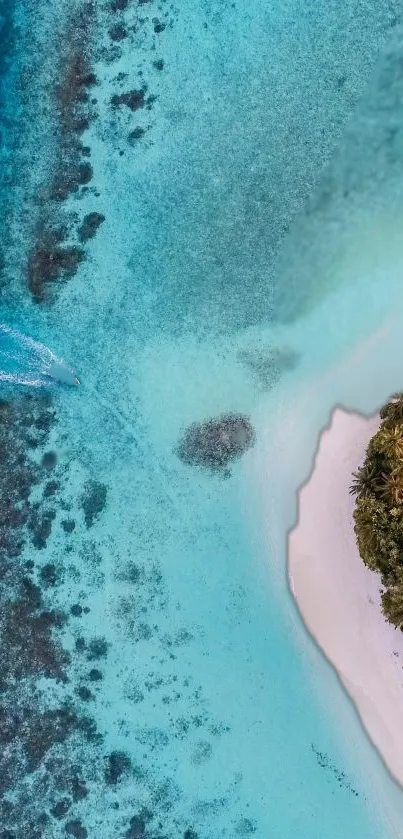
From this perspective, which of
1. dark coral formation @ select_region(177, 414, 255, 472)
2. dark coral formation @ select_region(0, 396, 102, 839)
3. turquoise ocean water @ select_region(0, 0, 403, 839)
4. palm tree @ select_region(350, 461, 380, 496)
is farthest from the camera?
dark coral formation @ select_region(177, 414, 255, 472)

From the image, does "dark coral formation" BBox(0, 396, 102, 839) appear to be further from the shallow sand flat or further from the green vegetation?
the green vegetation

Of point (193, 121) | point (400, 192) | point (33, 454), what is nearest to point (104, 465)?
point (33, 454)

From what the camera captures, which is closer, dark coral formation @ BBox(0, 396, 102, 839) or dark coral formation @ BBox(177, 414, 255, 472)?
dark coral formation @ BBox(0, 396, 102, 839)

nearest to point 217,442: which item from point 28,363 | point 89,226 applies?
point 28,363

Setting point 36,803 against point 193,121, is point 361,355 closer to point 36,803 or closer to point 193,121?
point 193,121

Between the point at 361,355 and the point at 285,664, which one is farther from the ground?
the point at 361,355

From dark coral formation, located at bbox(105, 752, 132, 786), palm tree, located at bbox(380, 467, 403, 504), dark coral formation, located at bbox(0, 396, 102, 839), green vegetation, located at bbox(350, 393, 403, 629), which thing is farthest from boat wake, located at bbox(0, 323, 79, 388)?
dark coral formation, located at bbox(105, 752, 132, 786)
